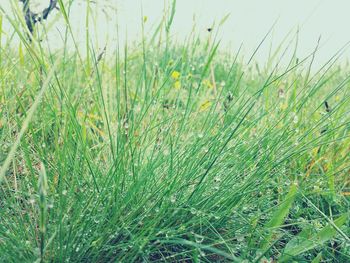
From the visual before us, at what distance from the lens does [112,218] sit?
2.58 ft

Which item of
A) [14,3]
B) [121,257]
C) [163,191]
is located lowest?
[121,257]

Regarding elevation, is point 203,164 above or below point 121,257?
above

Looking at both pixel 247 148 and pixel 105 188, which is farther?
pixel 247 148

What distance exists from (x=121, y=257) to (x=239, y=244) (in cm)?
24

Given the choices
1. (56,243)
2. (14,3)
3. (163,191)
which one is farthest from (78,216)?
(14,3)

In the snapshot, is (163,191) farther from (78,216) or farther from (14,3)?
(14,3)

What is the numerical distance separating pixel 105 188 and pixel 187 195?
0.18 m

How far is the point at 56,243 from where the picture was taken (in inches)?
29.0

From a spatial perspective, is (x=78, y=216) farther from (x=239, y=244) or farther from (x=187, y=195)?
(x=239, y=244)

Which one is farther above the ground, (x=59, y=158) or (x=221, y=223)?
(x=59, y=158)

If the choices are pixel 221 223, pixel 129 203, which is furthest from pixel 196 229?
pixel 129 203

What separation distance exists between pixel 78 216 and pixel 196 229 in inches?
10.2

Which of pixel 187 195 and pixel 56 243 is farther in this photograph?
pixel 187 195

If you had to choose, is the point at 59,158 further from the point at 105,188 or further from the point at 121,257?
the point at 121,257
